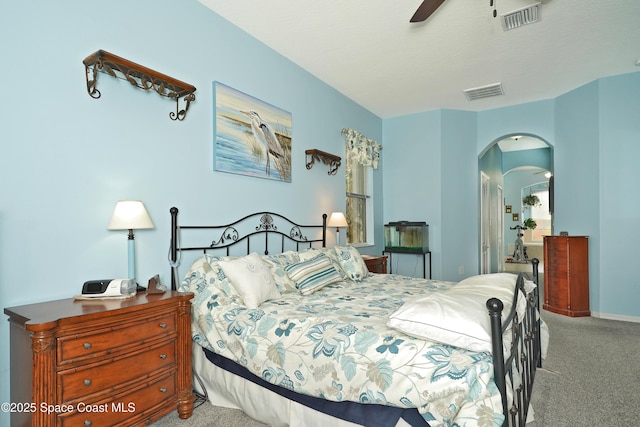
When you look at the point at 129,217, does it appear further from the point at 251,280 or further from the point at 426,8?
the point at 426,8

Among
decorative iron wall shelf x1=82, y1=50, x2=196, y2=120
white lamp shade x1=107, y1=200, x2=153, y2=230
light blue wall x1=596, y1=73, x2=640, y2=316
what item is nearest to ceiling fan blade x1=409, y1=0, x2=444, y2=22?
decorative iron wall shelf x1=82, y1=50, x2=196, y2=120

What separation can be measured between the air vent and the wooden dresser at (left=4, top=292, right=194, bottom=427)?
14.1 ft

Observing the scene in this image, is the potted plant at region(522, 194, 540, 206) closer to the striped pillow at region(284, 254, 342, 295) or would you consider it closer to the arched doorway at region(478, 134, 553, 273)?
the arched doorway at region(478, 134, 553, 273)

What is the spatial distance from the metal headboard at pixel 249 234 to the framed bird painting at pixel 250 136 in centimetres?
42

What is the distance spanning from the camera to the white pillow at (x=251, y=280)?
2182 millimetres

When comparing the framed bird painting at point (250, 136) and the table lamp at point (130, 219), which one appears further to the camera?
the framed bird painting at point (250, 136)

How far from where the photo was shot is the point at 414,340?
59.2 inches

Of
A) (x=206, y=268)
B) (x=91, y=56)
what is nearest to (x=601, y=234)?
(x=206, y=268)

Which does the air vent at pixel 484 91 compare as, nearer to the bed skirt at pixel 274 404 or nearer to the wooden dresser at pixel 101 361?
the bed skirt at pixel 274 404

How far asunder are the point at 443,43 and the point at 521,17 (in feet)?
2.13

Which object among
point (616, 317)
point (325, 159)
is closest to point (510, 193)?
point (616, 317)

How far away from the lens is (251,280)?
7.34 feet

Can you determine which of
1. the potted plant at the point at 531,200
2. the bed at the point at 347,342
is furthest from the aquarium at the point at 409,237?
the potted plant at the point at 531,200

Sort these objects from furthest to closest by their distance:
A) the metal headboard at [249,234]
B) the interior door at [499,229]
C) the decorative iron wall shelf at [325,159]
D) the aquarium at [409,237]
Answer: the interior door at [499,229] → the aquarium at [409,237] → the decorative iron wall shelf at [325,159] → the metal headboard at [249,234]
